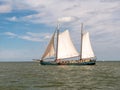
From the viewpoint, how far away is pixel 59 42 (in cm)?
11562

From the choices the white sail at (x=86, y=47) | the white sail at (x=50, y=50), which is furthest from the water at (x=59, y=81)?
the white sail at (x=86, y=47)

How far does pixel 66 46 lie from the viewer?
372ft

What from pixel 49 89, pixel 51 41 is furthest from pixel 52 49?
pixel 49 89

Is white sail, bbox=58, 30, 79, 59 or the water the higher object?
white sail, bbox=58, 30, 79, 59

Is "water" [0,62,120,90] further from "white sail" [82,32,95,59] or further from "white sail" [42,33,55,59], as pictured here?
"white sail" [82,32,95,59]

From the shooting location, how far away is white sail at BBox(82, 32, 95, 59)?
375ft

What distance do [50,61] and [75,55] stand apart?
542 inches

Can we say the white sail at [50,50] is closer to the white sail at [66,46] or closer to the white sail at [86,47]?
the white sail at [66,46]

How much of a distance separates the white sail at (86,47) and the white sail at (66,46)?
465 cm

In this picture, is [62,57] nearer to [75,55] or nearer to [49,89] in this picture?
[75,55]

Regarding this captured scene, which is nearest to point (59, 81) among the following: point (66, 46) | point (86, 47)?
point (66, 46)

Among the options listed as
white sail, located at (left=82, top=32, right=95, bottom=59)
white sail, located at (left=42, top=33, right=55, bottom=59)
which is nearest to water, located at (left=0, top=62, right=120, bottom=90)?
white sail, located at (left=42, top=33, right=55, bottom=59)

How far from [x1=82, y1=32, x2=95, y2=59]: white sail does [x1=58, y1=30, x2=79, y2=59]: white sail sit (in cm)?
465

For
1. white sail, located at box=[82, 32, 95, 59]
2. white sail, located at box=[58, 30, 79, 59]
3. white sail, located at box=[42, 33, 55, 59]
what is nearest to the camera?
white sail, located at box=[42, 33, 55, 59]
